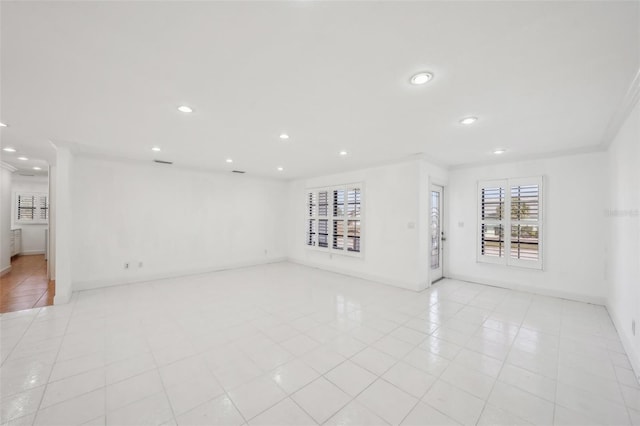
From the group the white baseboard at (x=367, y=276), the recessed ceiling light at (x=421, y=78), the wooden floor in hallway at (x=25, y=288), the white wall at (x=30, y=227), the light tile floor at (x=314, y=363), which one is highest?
the recessed ceiling light at (x=421, y=78)

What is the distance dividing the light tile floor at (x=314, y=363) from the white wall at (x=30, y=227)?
7002mm

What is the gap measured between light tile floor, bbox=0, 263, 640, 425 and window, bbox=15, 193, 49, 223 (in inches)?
283

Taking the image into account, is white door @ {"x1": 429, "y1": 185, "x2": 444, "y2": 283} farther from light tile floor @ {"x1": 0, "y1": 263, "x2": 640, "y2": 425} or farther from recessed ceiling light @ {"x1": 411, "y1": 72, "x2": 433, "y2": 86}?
recessed ceiling light @ {"x1": 411, "y1": 72, "x2": 433, "y2": 86}

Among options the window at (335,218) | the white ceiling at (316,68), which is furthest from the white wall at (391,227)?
the white ceiling at (316,68)

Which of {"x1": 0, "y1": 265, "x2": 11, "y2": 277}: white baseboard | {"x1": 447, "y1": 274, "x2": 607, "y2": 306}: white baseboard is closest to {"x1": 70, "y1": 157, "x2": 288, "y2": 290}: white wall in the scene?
{"x1": 0, "y1": 265, "x2": 11, "y2": 277}: white baseboard

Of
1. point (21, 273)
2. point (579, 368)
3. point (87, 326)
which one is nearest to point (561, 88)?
point (579, 368)

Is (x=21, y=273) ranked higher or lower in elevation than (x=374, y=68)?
lower

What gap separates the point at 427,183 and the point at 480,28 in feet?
12.3

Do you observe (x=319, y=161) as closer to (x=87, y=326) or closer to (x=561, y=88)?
(x=561, y=88)

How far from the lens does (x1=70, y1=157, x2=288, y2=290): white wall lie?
4875mm

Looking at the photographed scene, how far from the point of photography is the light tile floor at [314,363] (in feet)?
6.13

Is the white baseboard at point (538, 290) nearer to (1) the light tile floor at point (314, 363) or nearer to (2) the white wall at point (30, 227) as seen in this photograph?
(1) the light tile floor at point (314, 363)

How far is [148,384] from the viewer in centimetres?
215

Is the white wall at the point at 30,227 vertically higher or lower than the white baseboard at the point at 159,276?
higher
